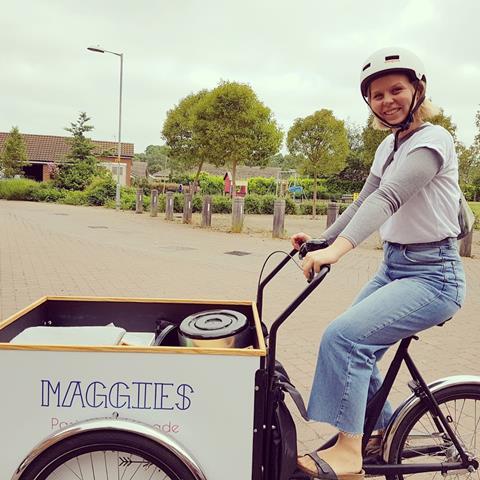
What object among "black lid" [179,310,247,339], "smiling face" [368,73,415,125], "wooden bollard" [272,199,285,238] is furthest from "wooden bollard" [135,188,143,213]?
"smiling face" [368,73,415,125]

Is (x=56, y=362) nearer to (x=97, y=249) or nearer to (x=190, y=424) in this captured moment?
(x=190, y=424)

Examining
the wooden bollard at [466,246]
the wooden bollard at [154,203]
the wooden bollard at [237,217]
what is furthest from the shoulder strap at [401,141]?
the wooden bollard at [154,203]

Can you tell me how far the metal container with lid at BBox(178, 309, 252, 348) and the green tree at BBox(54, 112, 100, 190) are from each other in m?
29.8

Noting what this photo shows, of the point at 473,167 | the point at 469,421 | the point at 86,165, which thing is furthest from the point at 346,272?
the point at 86,165

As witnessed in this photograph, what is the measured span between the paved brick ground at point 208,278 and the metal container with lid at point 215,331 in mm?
1165

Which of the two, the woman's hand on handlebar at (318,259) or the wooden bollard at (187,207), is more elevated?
the woman's hand on handlebar at (318,259)

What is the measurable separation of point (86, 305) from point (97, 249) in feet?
27.5

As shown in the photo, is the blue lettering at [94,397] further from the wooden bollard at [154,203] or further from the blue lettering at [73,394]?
the wooden bollard at [154,203]

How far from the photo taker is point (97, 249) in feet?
34.5

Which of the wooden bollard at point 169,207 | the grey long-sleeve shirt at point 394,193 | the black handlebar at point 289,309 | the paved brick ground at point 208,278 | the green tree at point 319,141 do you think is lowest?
the paved brick ground at point 208,278

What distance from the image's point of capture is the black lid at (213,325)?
1.93 meters

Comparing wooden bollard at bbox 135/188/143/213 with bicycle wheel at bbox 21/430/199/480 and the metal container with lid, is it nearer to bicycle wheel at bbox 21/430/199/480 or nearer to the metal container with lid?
the metal container with lid

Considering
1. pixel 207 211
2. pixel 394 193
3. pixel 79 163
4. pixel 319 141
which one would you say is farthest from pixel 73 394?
pixel 79 163

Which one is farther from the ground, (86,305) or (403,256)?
(403,256)
